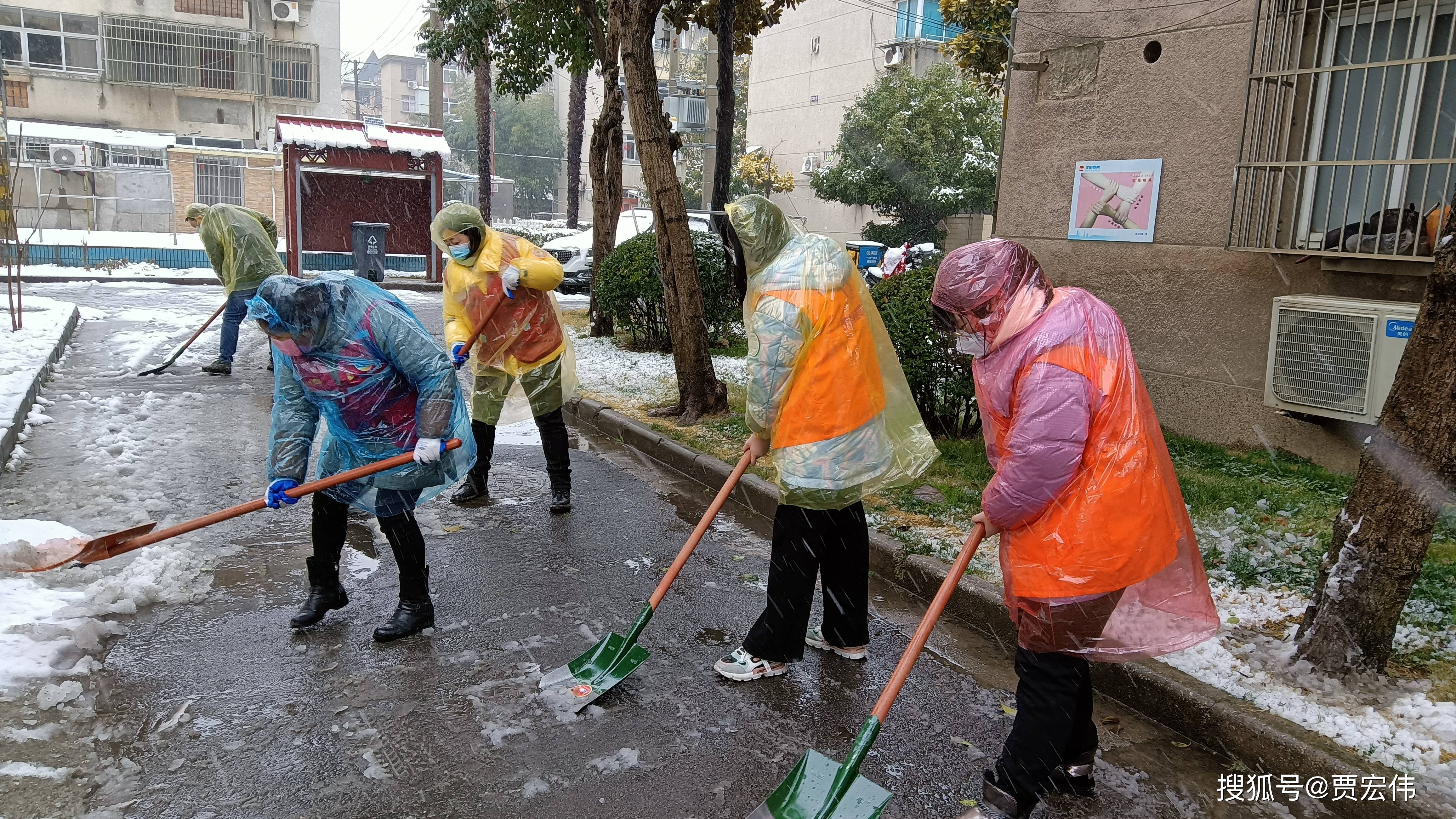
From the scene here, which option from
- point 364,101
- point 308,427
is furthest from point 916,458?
point 364,101

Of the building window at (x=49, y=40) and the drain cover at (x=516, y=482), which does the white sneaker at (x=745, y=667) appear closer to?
the drain cover at (x=516, y=482)

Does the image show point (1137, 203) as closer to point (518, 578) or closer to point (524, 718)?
point (518, 578)

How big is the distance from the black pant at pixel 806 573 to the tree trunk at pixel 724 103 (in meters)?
9.16

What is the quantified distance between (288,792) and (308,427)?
1.44m

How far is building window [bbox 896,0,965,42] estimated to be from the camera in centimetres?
3256

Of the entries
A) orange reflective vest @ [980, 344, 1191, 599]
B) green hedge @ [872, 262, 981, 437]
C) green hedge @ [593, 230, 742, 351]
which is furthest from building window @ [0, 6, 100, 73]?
orange reflective vest @ [980, 344, 1191, 599]

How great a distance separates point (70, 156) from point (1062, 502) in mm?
27419

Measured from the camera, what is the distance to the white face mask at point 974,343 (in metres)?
2.81

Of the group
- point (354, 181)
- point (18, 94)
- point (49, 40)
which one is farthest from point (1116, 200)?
point (49, 40)

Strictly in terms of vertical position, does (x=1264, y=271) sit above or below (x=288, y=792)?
above

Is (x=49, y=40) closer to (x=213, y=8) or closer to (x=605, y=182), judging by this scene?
(x=213, y=8)

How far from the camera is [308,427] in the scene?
384 centimetres

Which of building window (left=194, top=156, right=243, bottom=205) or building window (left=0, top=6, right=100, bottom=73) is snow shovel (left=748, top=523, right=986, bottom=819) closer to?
building window (left=194, top=156, right=243, bottom=205)

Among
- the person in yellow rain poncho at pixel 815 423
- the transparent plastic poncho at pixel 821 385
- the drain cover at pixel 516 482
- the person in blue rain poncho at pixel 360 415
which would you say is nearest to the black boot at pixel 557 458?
the drain cover at pixel 516 482
